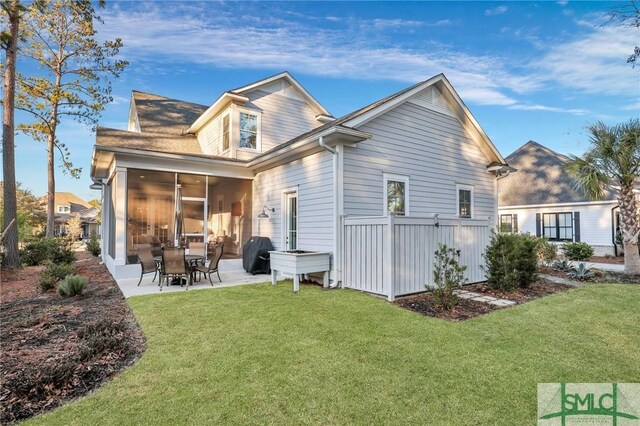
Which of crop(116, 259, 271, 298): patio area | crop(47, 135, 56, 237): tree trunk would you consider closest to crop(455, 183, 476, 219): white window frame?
crop(116, 259, 271, 298): patio area

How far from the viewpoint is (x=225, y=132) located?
471 inches

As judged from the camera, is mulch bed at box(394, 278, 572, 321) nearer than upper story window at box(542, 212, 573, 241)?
Yes

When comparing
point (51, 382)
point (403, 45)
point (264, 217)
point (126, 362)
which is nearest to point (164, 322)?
point (126, 362)

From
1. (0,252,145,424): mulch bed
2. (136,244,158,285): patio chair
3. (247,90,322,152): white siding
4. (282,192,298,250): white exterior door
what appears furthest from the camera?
(247,90,322,152): white siding

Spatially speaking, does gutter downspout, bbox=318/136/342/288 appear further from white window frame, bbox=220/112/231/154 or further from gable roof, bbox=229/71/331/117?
gable roof, bbox=229/71/331/117

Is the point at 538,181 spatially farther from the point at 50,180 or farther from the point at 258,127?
the point at 50,180

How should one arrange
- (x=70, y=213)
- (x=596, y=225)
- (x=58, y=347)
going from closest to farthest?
(x=58, y=347) → (x=596, y=225) → (x=70, y=213)

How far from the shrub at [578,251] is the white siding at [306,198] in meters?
12.0

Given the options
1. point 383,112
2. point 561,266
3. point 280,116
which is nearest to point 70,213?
point 280,116

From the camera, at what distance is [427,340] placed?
3990mm

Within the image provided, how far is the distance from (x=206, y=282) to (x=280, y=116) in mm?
7589

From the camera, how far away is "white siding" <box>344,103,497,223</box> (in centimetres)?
771

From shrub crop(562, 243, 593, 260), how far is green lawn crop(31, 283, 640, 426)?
31.4ft

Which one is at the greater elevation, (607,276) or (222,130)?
(222,130)
